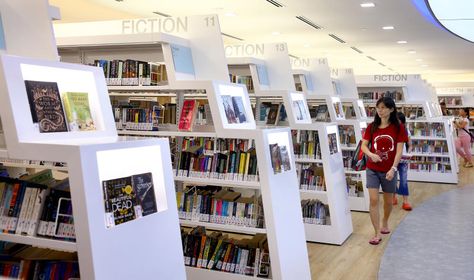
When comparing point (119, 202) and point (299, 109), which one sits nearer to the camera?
point (119, 202)

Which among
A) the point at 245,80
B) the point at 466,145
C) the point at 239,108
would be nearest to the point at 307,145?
the point at 245,80

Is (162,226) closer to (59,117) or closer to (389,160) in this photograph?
(59,117)

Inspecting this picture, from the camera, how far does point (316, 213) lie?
17.3 feet

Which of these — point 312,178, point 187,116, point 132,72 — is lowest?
point 312,178

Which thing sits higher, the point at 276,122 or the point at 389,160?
the point at 276,122

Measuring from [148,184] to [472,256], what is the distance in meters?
3.75

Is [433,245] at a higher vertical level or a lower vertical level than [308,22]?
lower

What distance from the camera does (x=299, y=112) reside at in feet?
18.8

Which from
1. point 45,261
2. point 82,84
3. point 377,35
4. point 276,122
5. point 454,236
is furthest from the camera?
point 377,35

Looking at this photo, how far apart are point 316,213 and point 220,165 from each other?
1.75 meters

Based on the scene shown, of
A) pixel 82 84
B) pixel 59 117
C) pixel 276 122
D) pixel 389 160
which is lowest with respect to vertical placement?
pixel 389 160

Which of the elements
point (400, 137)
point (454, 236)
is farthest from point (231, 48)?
point (454, 236)

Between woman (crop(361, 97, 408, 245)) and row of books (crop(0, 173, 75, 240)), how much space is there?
3.53 meters

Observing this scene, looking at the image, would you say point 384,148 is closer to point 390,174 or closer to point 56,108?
point 390,174
